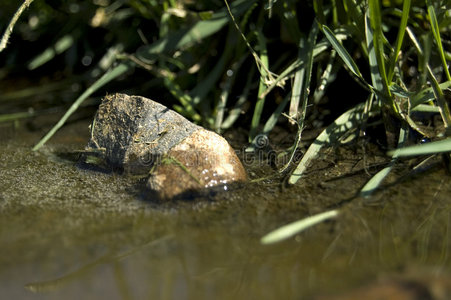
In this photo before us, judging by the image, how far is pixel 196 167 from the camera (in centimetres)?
159

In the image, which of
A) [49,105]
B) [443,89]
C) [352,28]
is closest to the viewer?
[443,89]

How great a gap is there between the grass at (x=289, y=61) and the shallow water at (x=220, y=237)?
0.36 ft

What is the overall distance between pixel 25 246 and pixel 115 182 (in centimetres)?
39

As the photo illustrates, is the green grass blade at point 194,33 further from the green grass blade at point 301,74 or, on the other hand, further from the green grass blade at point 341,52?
the green grass blade at point 341,52

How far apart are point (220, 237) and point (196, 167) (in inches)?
12.5

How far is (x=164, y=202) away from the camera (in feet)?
4.95

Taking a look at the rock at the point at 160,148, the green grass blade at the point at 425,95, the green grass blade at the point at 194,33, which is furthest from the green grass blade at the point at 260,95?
the green grass blade at the point at 425,95

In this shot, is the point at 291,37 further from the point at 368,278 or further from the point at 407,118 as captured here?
the point at 368,278

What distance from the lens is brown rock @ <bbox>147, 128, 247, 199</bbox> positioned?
1.54 metres

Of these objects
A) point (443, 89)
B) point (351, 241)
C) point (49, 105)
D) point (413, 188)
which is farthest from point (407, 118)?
point (49, 105)

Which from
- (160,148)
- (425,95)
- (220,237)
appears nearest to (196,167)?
(160,148)

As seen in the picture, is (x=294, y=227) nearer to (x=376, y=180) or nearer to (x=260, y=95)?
(x=376, y=180)

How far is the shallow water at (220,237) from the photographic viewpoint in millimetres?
1161

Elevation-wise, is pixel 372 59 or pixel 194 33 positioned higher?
pixel 194 33
